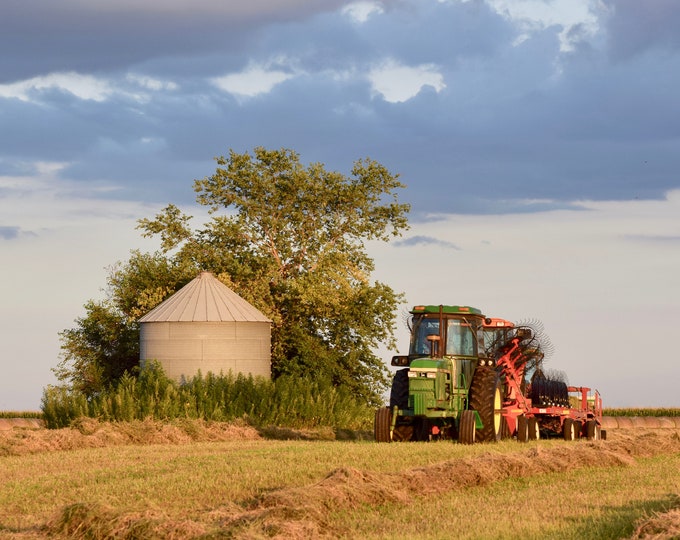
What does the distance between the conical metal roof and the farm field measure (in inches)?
483

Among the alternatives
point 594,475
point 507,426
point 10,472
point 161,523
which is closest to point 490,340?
point 507,426

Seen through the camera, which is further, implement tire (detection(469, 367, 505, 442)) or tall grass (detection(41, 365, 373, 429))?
tall grass (detection(41, 365, 373, 429))

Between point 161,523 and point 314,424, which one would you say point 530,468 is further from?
point 314,424

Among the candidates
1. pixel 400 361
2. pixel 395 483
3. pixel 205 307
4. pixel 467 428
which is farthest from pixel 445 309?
pixel 205 307

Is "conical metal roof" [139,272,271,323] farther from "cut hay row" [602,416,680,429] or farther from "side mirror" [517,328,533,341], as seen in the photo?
"cut hay row" [602,416,680,429]

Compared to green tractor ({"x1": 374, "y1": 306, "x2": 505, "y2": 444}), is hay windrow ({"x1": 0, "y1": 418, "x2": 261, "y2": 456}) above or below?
below

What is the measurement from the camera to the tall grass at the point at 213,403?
31859 millimetres

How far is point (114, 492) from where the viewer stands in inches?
651

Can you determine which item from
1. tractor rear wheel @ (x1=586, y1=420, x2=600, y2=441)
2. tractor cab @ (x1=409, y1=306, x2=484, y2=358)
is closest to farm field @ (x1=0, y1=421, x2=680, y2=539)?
tractor cab @ (x1=409, y1=306, x2=484, y2=358)

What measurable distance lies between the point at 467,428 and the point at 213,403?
1171cm

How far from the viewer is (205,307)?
124 feet

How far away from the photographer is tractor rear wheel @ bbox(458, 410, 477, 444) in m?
23.8

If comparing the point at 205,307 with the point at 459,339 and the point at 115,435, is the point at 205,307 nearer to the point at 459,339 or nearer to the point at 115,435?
the point at 115,435

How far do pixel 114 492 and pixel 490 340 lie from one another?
51.7 feet
